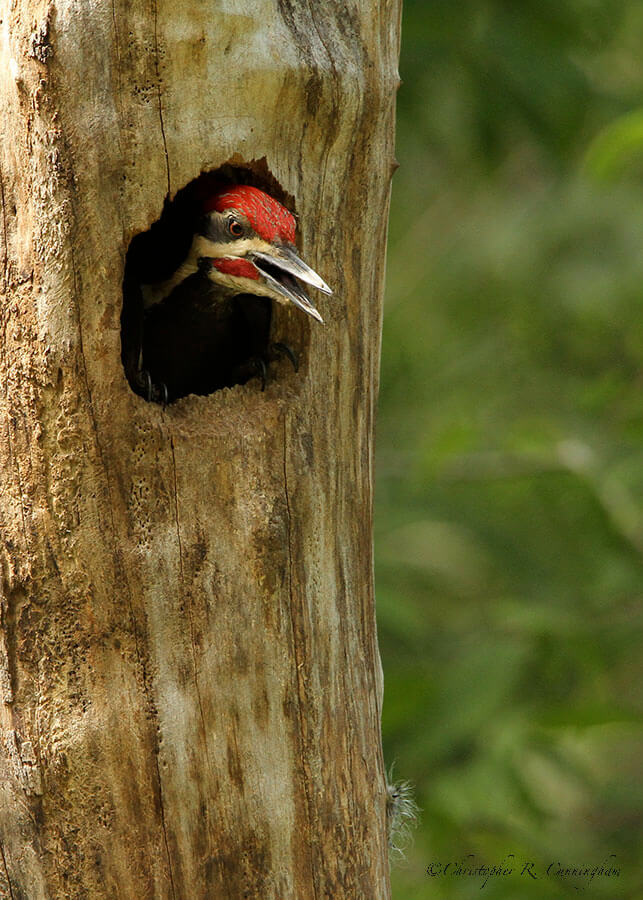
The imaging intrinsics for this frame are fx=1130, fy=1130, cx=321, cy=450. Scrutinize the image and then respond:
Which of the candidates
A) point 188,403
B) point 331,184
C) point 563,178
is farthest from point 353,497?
point 563,178

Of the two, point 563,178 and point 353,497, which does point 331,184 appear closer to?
point 353,497

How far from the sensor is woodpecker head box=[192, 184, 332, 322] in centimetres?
266

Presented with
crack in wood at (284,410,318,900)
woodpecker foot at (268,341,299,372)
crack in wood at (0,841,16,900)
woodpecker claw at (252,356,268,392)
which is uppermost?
woodpecker foot at (268,341,299,372)

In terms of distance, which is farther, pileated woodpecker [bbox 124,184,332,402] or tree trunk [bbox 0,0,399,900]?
pileated woodpecker [bbox 124,184,332,402]

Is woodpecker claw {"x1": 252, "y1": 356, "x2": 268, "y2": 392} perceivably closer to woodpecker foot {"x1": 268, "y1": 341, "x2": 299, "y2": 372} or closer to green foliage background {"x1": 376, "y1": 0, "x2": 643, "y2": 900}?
woodpecker foot {"x1": 268, "y1": 341, "x2": 299, "y2": 372}

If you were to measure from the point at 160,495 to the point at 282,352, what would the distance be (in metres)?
0.50

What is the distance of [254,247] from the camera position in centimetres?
278

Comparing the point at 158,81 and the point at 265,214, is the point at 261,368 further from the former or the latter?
the point at 158,81

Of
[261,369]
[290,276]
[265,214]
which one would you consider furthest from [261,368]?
[265,214]

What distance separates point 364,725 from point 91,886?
758 millimetres
